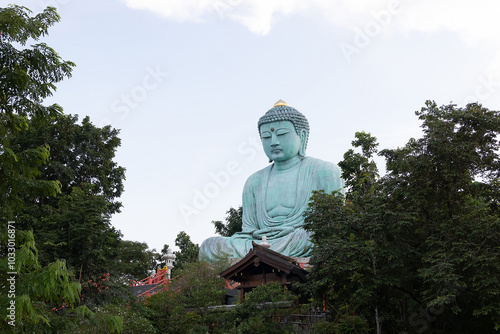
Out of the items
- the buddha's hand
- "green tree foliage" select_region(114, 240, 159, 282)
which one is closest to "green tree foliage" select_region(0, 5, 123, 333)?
the buddha's hand

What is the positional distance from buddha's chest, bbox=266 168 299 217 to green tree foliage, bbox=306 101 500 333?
27.9ft

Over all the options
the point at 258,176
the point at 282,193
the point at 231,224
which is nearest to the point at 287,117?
the point at 258,176

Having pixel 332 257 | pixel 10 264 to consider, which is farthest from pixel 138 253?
pixel 10 264

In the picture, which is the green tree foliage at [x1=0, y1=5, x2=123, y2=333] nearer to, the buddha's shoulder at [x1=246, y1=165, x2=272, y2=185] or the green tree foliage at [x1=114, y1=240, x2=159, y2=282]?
the buddha's shoulder at [x1=246, y1=165, x2=272, y2=185]

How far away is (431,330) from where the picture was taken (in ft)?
28.3

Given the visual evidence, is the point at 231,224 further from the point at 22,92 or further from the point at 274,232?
the point at 22,92

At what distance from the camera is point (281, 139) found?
18.4m

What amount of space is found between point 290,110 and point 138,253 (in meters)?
9.85

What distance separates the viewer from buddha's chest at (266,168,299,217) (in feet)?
58.5

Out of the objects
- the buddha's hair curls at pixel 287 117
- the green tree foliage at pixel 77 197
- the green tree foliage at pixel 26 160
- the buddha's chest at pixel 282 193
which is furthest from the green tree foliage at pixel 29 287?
the buddha's hair curls at pixel 287 117

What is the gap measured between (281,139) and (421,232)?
1025 cm

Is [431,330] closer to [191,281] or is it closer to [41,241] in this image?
[191,281]

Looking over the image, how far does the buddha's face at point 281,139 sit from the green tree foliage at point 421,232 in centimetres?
914

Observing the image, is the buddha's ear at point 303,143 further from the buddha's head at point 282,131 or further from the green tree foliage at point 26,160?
the green tree foliage at point 26,160
